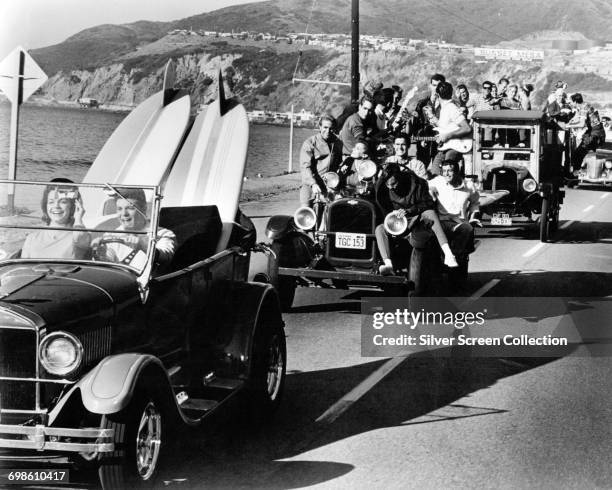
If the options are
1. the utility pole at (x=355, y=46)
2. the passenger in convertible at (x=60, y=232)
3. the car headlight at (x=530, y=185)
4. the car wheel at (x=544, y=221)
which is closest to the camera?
the passenger in convertible at (x=60, y=232)

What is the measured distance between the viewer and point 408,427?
6.07 meters

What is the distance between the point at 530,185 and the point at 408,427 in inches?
448

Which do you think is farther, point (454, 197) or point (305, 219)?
point (454, 197)

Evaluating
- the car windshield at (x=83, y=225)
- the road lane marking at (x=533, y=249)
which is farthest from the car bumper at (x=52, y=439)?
the road lane marking at (x=533, y=249)

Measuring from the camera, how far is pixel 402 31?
1603 inches

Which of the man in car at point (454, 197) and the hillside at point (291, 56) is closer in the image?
the man in car at point (454, 197)

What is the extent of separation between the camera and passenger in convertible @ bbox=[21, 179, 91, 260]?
5066mm

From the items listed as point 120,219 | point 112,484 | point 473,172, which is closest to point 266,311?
point 120,219

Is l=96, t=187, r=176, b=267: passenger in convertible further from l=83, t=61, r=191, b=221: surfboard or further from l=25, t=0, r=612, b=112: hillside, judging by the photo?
l=25, t=0, r=612, b=112: hillside

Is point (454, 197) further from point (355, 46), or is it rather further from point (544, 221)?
point (355, 46)

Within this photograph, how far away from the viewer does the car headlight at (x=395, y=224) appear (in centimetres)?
978

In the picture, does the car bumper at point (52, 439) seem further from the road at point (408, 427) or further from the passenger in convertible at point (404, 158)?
the passenger in convertible at point (404, 158)

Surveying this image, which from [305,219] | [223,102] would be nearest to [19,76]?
[305,219]

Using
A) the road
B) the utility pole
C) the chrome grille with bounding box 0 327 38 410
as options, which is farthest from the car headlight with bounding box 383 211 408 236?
the utility pole
